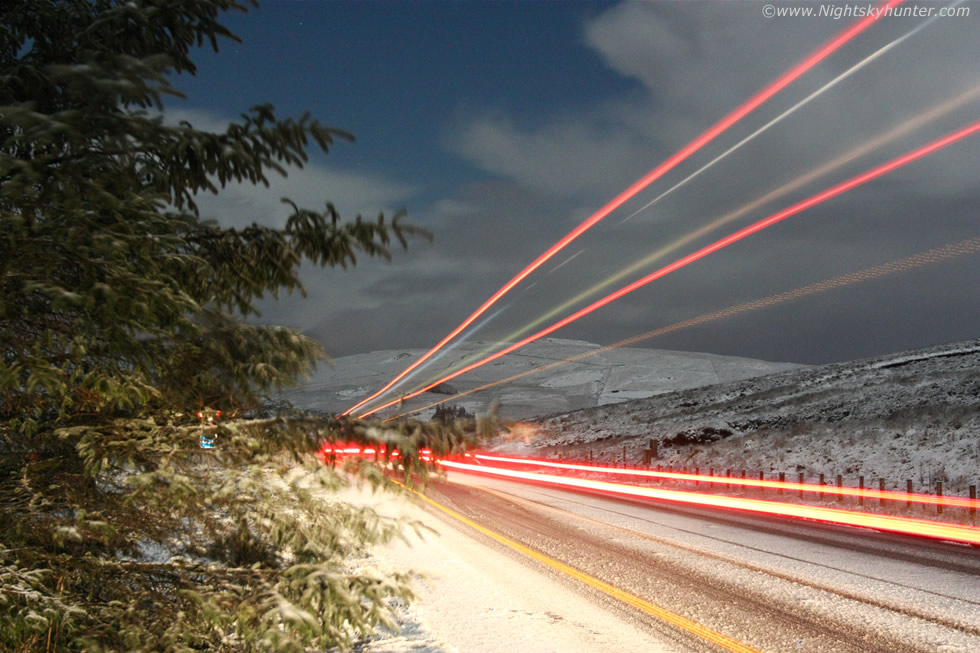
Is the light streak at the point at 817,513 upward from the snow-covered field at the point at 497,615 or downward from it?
downward

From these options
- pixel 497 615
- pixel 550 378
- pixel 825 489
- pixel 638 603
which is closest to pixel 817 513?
pixel 825 489

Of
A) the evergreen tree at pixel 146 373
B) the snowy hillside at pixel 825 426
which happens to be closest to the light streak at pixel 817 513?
the snowy hillside at pixel 825 426

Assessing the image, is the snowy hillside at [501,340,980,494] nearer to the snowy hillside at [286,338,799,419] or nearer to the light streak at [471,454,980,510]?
the light streak at [471,454,980,510]

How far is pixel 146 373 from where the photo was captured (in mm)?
4234

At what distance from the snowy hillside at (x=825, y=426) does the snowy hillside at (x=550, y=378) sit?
23.0 meters

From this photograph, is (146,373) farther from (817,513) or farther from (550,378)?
(550,378)

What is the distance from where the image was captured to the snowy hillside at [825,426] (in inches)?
975

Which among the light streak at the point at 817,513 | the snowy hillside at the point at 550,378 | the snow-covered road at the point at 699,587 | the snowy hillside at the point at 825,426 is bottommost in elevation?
the light streak at the point at 817,513

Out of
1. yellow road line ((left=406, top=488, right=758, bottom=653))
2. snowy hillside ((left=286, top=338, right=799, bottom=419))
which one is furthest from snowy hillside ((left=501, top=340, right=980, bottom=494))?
snowy hillside ((left=286, top=338, right=799, bottom=419))

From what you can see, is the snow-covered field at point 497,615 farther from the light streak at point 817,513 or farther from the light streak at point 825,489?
the light streak at point 825,489

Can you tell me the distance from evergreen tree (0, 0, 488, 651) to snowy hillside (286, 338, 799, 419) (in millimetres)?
68220

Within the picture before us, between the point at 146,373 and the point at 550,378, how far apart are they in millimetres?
100618

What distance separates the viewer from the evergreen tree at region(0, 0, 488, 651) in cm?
363

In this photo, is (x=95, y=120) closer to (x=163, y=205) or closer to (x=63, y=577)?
(x=163, y=205)
